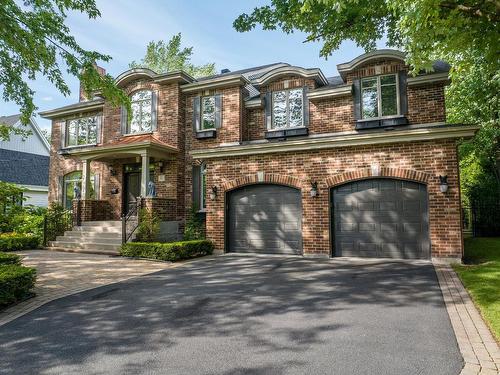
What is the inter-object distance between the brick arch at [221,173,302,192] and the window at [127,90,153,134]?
5770mm

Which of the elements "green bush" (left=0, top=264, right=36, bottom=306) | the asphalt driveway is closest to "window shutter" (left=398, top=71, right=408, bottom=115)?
the asphalt driveway

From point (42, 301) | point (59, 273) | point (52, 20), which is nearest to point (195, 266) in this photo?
point (59, 273)

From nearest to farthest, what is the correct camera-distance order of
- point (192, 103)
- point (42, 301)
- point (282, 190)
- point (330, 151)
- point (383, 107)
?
point (42, 301)
point (330, 151)
point (282, 190)
point (383, 107)
point (192, 103)

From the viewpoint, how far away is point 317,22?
11477 mm

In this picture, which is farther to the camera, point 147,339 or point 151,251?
point 151,251

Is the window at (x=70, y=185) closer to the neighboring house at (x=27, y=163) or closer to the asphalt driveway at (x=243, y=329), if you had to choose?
the neighboring house at (x=27, y=163)

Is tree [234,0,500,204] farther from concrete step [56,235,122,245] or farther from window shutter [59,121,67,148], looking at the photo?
window shutter [59,121,67,148]

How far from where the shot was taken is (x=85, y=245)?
43.0 feet

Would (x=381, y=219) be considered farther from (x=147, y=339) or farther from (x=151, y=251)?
(x=147, y=339)

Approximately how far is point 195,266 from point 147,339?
532cm

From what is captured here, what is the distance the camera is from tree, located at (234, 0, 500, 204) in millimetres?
6312

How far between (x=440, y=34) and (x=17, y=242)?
1557cm

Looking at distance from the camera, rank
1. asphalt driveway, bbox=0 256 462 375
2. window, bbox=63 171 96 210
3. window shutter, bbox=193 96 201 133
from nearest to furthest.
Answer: asphalt driveway, bbox=0 256 462 375 < window shutter, bbox=193 96 201 133 < window, bbox=63 171 96 210

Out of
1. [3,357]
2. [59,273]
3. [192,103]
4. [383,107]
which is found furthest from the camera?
[192,103]
